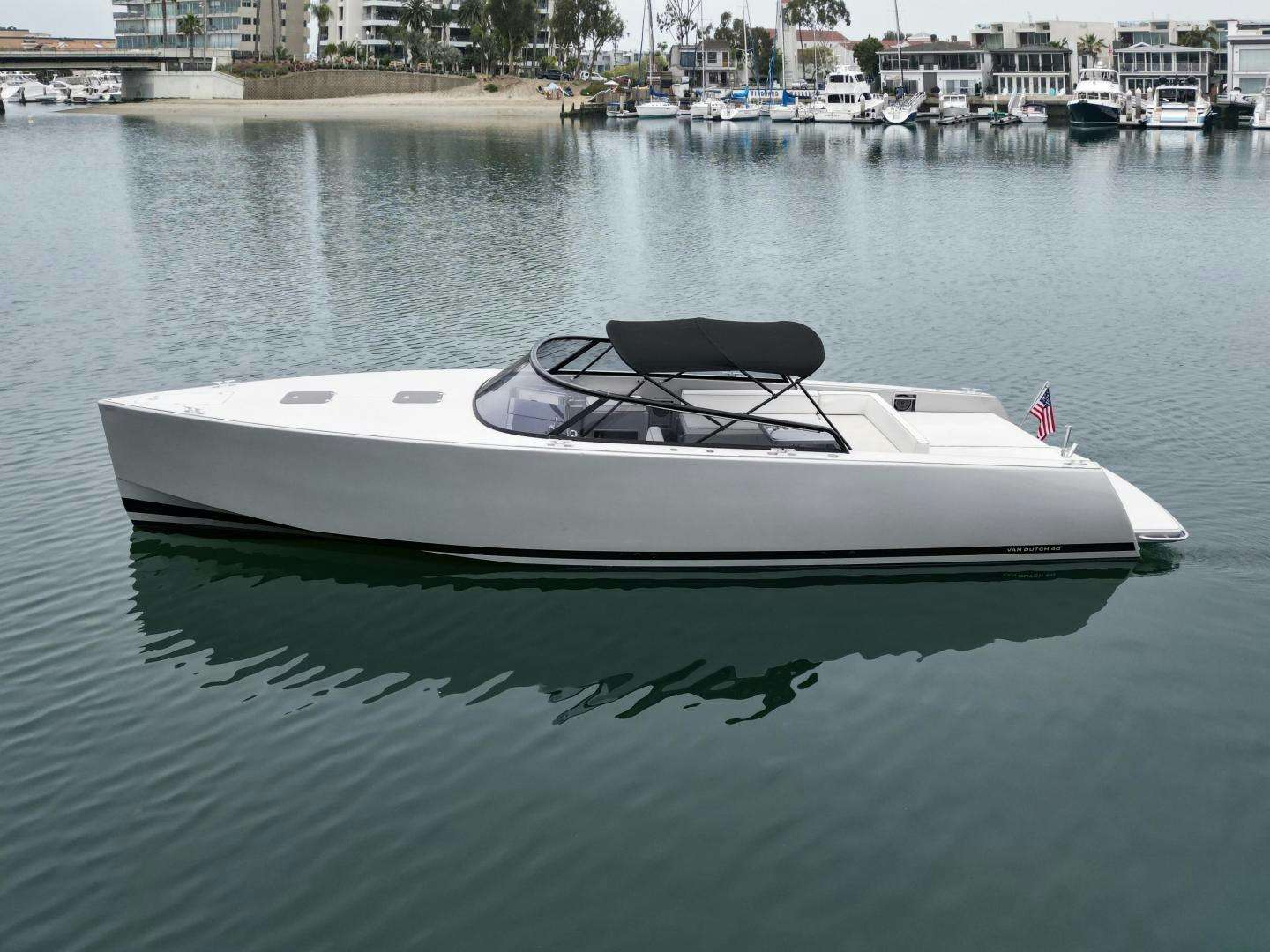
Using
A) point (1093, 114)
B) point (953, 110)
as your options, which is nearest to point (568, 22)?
point (953, 110)

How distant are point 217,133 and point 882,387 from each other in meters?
78.8

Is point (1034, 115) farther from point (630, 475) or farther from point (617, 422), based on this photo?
point (630, 475)

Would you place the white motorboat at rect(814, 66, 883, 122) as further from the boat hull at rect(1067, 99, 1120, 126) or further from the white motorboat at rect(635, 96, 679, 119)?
the white motorboat at rect(635, 96, 679, 119)

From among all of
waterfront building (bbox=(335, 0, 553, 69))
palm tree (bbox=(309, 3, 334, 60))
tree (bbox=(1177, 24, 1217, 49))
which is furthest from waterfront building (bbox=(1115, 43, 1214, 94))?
palm tree (bbox=(309, 3, 334, 60))

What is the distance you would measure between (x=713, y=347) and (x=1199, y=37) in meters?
166

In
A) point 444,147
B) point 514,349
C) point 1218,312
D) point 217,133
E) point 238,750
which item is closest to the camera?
point 238,750

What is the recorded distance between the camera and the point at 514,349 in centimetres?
1786

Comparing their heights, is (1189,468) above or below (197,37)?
below

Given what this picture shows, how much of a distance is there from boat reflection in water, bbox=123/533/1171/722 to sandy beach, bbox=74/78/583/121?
10419 centimetres

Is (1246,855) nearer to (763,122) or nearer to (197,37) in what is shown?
(763,122)

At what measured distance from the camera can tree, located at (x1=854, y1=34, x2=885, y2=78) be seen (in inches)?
5226

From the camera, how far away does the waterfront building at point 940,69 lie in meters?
122

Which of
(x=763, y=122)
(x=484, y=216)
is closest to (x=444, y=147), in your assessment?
(x=484, y=216)

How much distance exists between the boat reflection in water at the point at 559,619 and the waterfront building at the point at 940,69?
402ft
